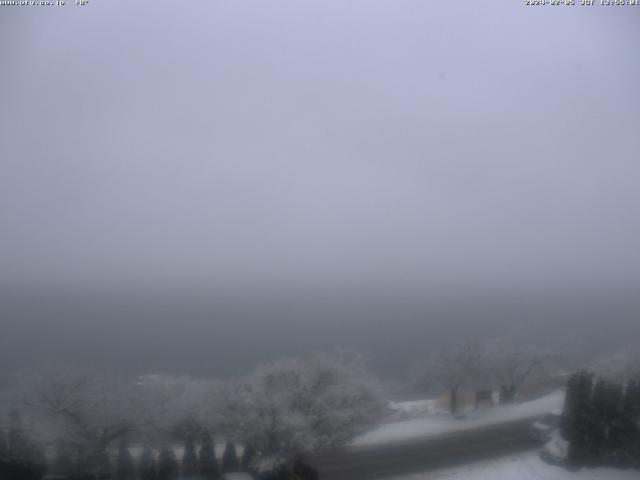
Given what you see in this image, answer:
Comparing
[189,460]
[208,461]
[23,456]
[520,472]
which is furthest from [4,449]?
[520,472]

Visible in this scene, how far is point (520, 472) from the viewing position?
435 inches

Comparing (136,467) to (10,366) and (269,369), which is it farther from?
(10,366)

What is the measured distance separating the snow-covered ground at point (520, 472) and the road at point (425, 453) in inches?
20.2

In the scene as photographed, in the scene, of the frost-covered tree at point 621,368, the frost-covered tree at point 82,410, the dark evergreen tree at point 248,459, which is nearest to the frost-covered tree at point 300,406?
the dark evergreen tree at point 248,459

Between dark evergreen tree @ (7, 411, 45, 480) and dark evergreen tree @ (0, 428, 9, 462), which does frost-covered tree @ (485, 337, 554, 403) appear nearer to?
dark evergreen tree @ (7, 411, 45, 480)

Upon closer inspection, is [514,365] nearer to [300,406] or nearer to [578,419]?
[578,419]

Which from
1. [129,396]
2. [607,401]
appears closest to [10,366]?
[129,396]

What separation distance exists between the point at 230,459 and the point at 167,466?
1.62 meters

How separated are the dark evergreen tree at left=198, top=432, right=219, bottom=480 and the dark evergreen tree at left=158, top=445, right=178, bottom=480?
1.95 feet

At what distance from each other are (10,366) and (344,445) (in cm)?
2922

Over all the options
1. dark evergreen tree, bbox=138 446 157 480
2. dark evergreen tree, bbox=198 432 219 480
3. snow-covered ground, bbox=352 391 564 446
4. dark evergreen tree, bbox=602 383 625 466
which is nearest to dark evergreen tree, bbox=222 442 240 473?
dark evergreen tree, bbox=198 432 219 480

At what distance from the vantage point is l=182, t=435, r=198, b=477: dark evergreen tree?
11.5m

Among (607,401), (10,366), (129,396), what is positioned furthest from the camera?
(10,366)

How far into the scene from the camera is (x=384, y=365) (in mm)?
38281
